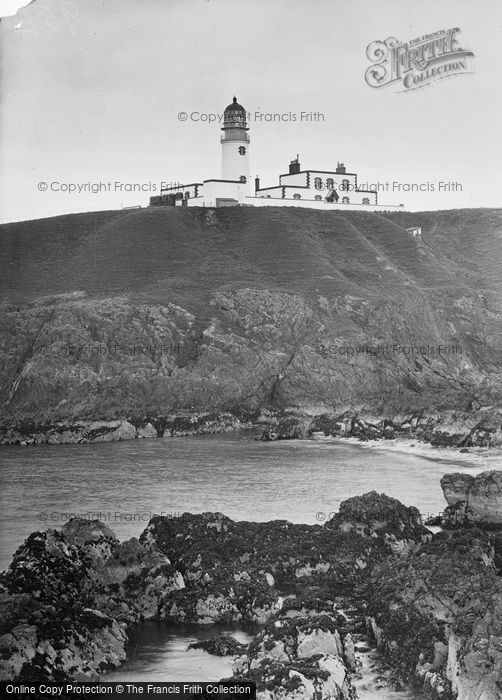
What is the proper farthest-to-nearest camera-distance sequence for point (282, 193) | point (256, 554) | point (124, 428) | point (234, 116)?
point (282, 193), point (124, 428), point (234, 116), point (256, 554)

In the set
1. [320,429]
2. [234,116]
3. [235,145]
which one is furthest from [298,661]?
[235,145]

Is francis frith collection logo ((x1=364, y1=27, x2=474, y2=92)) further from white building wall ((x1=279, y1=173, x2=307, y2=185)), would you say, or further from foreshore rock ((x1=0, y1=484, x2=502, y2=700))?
white building wall ((x1=279, y1=173, x2=307, y2=185))

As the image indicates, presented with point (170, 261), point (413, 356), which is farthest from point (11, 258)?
point (413, 356)

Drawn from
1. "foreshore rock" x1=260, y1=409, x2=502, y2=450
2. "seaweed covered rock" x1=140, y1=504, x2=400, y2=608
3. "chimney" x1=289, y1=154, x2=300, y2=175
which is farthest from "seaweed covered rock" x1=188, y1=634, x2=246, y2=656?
"chimney" x1=289, y1=154, x2=300, y2=175

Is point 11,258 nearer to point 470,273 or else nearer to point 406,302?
point 406,302

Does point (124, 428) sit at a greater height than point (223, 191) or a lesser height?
lesser

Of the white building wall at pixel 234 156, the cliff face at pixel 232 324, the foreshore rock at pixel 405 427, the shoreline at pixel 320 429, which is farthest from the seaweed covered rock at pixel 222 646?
the white building wall at pixel 234 156

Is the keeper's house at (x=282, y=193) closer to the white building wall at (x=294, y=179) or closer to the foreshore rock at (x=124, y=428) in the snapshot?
the white building wall at (x=294, y=179)

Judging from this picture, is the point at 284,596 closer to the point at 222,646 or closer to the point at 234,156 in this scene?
the point at 222,646
